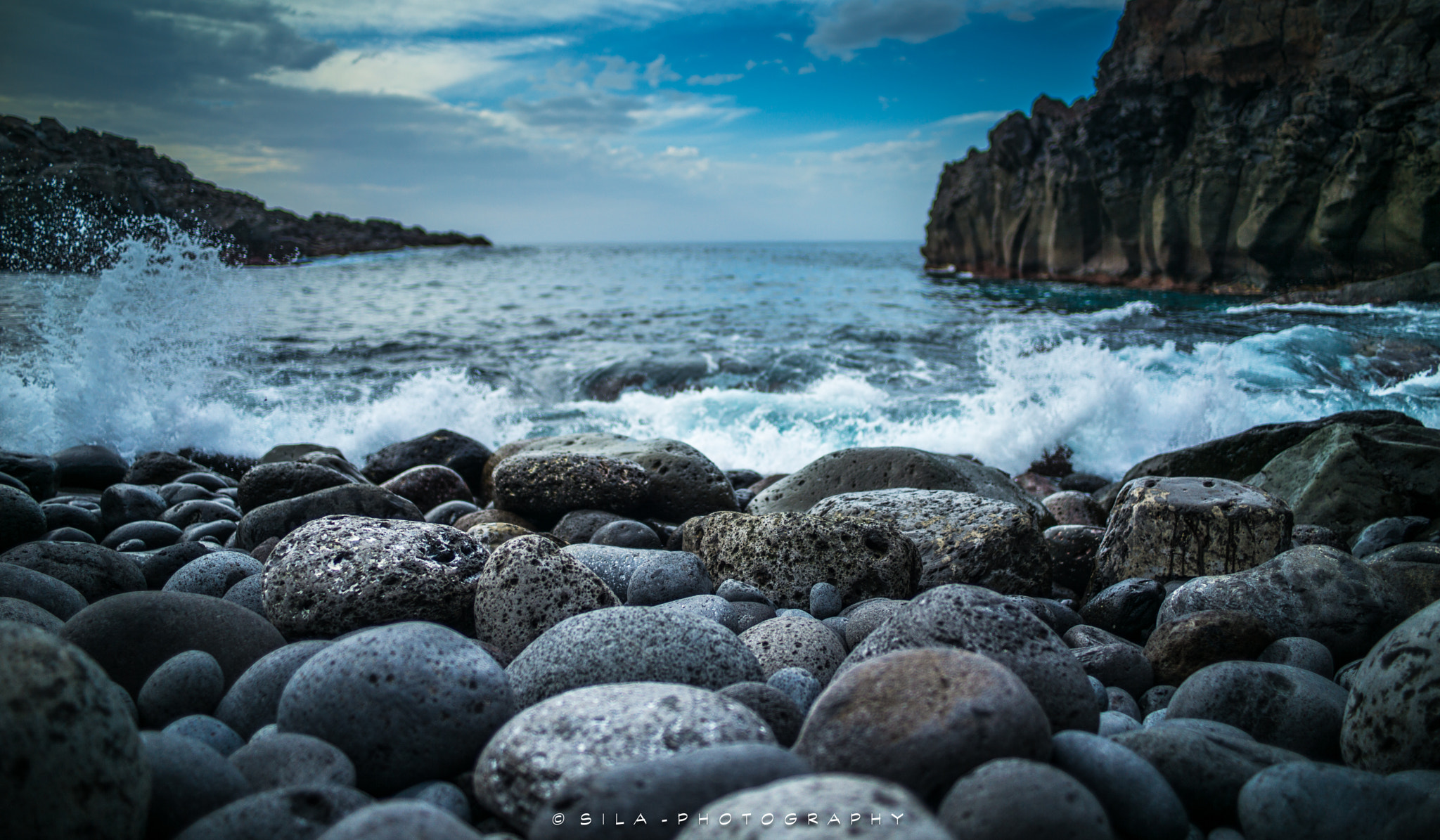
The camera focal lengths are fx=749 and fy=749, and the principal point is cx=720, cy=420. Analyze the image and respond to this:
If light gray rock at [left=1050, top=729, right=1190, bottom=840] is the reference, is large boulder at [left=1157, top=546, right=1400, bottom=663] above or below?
below

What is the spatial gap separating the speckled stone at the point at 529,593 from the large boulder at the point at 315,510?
159 cm

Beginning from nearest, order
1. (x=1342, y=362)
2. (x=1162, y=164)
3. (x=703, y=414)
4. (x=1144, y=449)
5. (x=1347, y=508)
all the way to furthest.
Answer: (x=1347, y=508) → (x=1144, y=449) → (x=703, y=414) → (x=1342, y=362) → (x=1162, y=164)

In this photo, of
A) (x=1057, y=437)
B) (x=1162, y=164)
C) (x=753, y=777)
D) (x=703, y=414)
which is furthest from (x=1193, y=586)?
(x=1162, y=164)

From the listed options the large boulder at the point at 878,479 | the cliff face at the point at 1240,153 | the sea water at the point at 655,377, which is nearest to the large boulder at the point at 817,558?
the large boulder at the point at 878,479

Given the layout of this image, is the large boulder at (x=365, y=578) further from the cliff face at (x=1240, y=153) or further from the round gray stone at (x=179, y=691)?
the cliff face at (x=1240, y=153)

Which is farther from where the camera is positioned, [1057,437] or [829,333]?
[829,333]

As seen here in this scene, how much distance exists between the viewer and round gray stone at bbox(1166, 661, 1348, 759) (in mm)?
2250

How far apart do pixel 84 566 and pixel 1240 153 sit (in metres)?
38.7

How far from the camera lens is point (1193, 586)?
3.21 meters

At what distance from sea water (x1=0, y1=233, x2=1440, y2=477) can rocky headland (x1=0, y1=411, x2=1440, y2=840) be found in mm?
3755

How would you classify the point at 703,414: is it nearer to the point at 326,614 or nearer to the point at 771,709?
the point at 326,614

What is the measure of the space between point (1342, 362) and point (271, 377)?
1562cm

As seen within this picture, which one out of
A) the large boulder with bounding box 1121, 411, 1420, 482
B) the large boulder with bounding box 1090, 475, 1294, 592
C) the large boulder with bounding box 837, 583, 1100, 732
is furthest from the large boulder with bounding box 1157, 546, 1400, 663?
the large boulder with bounding box 1121, 411, 1420, 482

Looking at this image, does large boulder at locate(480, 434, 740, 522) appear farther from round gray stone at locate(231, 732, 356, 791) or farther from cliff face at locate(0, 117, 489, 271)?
cliff face at locate(0, 117, 489, 271)
